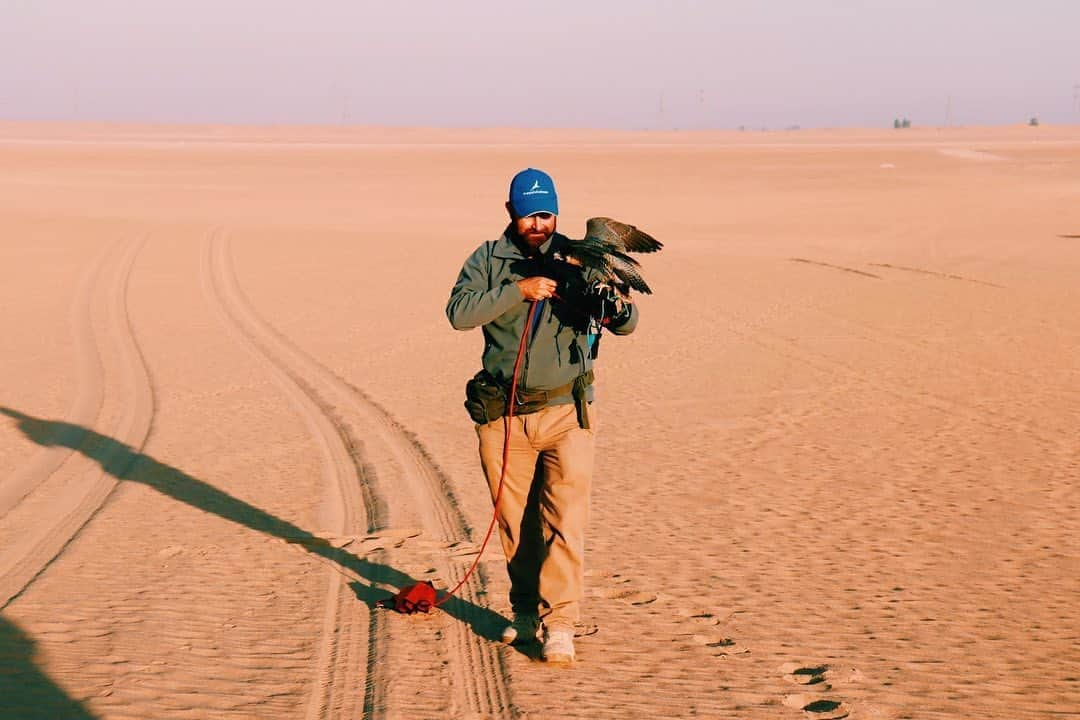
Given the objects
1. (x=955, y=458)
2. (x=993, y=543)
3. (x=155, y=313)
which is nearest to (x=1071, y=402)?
(x=955, y=458)

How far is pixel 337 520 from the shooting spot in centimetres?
819

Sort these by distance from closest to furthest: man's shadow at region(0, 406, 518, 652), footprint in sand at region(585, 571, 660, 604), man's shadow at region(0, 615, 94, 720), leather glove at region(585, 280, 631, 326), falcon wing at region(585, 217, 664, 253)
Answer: man's shadow at region(0, 615, 94, 720) < leather glove at region(585, 280, 631, 326) < falcon wing at region(585, 217, 664, 253) < man's shadow at region(0, 406, 518, 652) < footprint in sand at region(585, 571, 660, 604)

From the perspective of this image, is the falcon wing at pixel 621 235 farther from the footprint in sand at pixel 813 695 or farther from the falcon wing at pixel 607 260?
the footprint in sand at pixel 813 695

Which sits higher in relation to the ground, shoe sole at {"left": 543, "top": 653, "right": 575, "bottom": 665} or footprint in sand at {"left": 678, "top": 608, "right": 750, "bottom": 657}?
shoe sole at {"left": 543, "top": 653, "right": 575, "bottom": 665}

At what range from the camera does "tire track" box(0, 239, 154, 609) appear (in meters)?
7.24

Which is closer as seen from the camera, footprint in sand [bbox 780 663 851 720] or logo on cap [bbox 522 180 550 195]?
footprint in sand [bbox 780 663 851 720]

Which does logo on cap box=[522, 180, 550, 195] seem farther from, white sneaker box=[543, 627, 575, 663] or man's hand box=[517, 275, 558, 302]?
white sneaker box=[543, 627, 575, 663]

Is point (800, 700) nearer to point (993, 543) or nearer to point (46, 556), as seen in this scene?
point (993, 543)

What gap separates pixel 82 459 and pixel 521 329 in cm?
615

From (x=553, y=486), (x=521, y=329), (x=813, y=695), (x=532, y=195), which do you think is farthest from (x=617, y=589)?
(x=532, y=195)

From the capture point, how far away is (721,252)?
93.9 ft

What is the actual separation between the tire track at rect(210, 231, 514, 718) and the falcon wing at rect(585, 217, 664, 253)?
186 cm

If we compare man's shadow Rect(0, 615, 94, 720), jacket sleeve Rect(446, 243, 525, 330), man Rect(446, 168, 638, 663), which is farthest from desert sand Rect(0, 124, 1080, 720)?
jacket sleeve Rect(446, 243, 525, 330)

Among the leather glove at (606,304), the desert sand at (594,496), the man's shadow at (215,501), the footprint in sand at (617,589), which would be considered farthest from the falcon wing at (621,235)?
the footprint in sand at (617,589)
